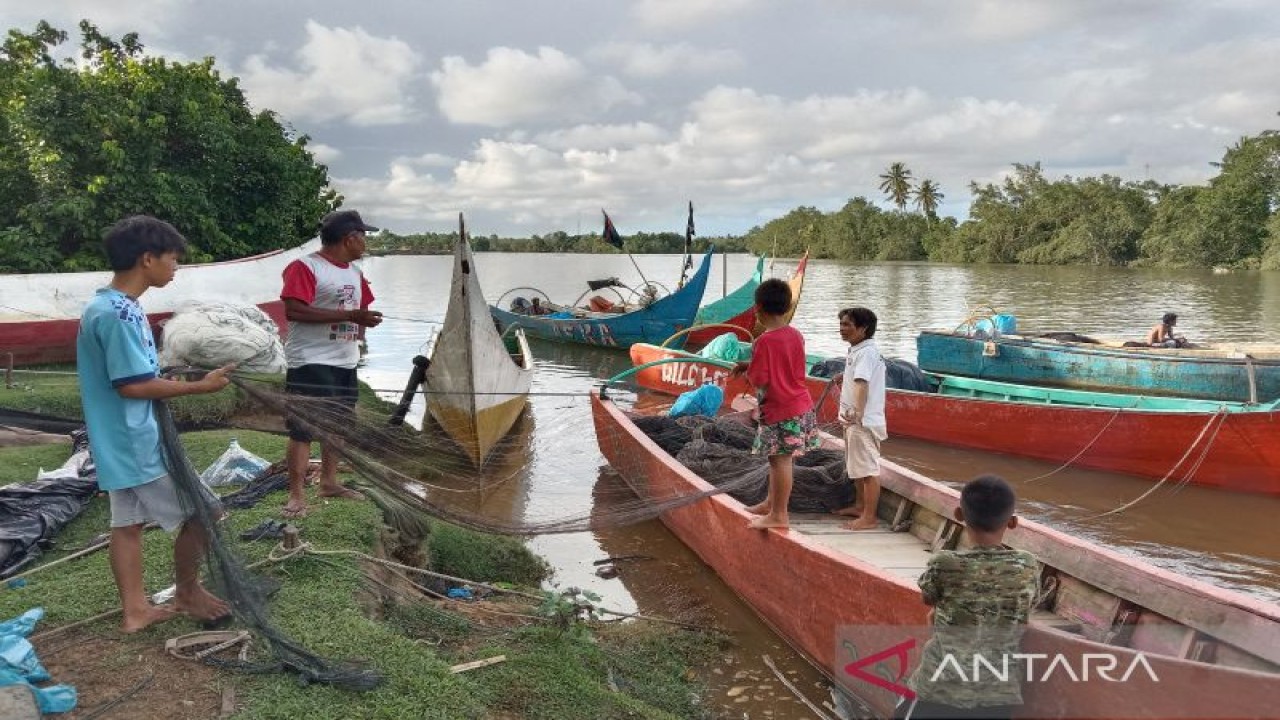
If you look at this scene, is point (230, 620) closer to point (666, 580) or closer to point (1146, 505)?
point (666, 580)

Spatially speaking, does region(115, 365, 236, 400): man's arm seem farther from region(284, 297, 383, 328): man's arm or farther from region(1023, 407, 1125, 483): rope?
region(1023, 407, 1125, 483): rope

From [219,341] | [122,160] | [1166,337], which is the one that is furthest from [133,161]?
[1166,337]

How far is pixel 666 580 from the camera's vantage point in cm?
601

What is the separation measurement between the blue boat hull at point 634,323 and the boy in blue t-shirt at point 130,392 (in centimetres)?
1334

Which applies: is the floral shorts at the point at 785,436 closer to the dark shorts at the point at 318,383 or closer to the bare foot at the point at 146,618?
the dark shorts at the point at 318,383

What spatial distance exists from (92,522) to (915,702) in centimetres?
455

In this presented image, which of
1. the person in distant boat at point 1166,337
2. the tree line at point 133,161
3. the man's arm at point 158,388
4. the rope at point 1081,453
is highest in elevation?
the tree line at point 133,161

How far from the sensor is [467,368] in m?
8.22

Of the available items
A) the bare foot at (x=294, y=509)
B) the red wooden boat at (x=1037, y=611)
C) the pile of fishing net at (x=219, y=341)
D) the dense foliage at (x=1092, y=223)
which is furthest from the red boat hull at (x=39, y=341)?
the dense foliage at (x=1092, y=223)

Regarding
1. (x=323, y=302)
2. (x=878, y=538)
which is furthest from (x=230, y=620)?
(x=878, y=538)

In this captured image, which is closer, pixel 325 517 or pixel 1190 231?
pixel 325 517

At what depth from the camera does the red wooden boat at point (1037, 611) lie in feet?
8.43

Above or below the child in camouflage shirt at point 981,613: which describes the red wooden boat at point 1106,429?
below

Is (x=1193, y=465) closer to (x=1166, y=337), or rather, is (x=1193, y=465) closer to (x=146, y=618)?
(x=1166, y=337)
